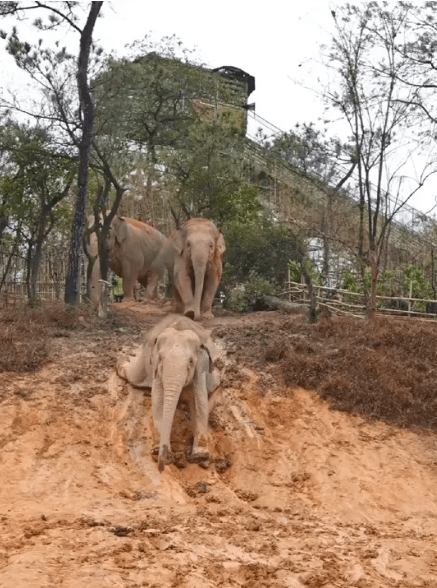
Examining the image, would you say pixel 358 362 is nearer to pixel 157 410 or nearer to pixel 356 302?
pixel 157 410

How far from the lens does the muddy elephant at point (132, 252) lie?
18.8m

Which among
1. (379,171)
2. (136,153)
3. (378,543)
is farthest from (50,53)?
(378,543)

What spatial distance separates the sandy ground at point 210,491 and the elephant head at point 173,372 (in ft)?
1.38

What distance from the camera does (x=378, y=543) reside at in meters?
7.91

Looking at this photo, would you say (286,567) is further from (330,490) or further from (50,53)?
(50,53)

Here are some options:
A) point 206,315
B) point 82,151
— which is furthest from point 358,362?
point 82,151

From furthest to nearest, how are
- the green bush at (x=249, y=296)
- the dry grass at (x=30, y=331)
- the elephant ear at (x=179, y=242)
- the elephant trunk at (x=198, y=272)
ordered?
1. the green bush at (x=249, y=296)
2. the elephant ear at (x=179, y=242)
3. the elephant trunk at (x=198, y=272)
4. the dry grass at (x=30, y=331)

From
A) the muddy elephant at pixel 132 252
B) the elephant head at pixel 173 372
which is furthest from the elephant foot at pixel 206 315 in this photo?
the elephant head at pixel 173 372

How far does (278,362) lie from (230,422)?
1.83 meters

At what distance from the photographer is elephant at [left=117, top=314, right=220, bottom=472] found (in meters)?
9.74

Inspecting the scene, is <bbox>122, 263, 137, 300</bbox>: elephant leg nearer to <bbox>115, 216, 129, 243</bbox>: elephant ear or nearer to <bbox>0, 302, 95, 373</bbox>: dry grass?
<bbox>115, 216, 129, 243</bbox>: elephant ear

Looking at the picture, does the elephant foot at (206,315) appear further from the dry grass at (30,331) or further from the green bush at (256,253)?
the green bush at (256,253)

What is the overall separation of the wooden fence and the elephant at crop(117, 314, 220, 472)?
6.50m

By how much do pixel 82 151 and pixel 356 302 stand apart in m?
7.49
